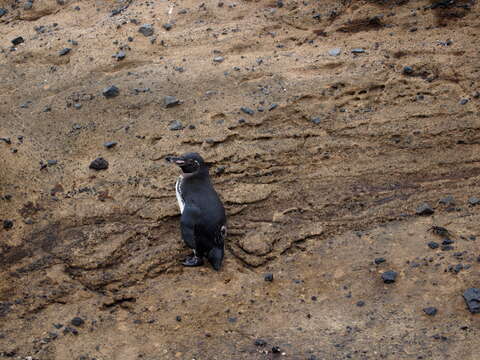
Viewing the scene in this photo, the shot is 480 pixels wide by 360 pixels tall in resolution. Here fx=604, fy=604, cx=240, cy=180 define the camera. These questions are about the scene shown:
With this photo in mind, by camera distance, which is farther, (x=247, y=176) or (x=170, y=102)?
(x=170, y=102)

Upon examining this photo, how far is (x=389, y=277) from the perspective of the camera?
16.5 feet

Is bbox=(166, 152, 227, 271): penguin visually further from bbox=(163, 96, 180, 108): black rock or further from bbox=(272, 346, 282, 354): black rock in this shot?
bbox=(163, 96, 180, 108): black rock

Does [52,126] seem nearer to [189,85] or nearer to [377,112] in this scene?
[189,85]

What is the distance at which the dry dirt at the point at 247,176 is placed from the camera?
4770 millimetres

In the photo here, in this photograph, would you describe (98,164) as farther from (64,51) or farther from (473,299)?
(473,299)

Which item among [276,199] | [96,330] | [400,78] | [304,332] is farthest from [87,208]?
[400,78]

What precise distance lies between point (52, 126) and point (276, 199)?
106 inches

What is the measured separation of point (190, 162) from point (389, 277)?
201cm

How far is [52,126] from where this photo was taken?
6781mm

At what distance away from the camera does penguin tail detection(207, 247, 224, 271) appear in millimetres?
5383

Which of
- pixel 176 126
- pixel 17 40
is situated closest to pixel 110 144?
pixel 176 126

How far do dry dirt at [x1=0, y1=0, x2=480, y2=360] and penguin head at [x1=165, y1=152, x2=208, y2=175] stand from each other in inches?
22.8

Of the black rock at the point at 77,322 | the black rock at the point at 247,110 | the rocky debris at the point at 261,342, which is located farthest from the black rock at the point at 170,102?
the rocky debris at the point at 261,342

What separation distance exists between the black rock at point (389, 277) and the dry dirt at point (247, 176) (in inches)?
2.7
